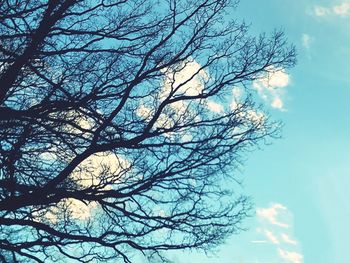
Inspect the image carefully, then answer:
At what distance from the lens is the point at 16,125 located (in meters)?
8.48

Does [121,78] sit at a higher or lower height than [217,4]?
lower

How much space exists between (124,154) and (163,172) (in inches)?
33.8

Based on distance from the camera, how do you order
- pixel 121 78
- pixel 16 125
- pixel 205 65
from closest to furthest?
pixel 16 125 → pixel 121 78 → pixel 205 65

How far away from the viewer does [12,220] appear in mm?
8805

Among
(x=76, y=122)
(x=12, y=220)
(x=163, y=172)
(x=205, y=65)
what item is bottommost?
(x=12, y=220)

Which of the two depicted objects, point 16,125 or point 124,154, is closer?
point 16,125

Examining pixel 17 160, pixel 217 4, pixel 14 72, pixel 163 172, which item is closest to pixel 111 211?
pixel 163 172

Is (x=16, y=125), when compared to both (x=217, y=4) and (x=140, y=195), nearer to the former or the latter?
(x=140, y=195)

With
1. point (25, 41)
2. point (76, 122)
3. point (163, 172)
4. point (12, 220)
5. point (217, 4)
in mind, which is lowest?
point (12, 220)

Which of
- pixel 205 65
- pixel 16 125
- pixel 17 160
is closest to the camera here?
pixel 16 125

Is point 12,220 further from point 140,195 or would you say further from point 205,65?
point 205,65

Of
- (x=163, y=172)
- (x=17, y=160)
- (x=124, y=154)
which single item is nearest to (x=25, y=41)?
(x=17, y=160)

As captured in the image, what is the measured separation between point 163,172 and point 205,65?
248 cm

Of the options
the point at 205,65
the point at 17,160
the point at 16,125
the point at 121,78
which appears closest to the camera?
the point at 16,125
